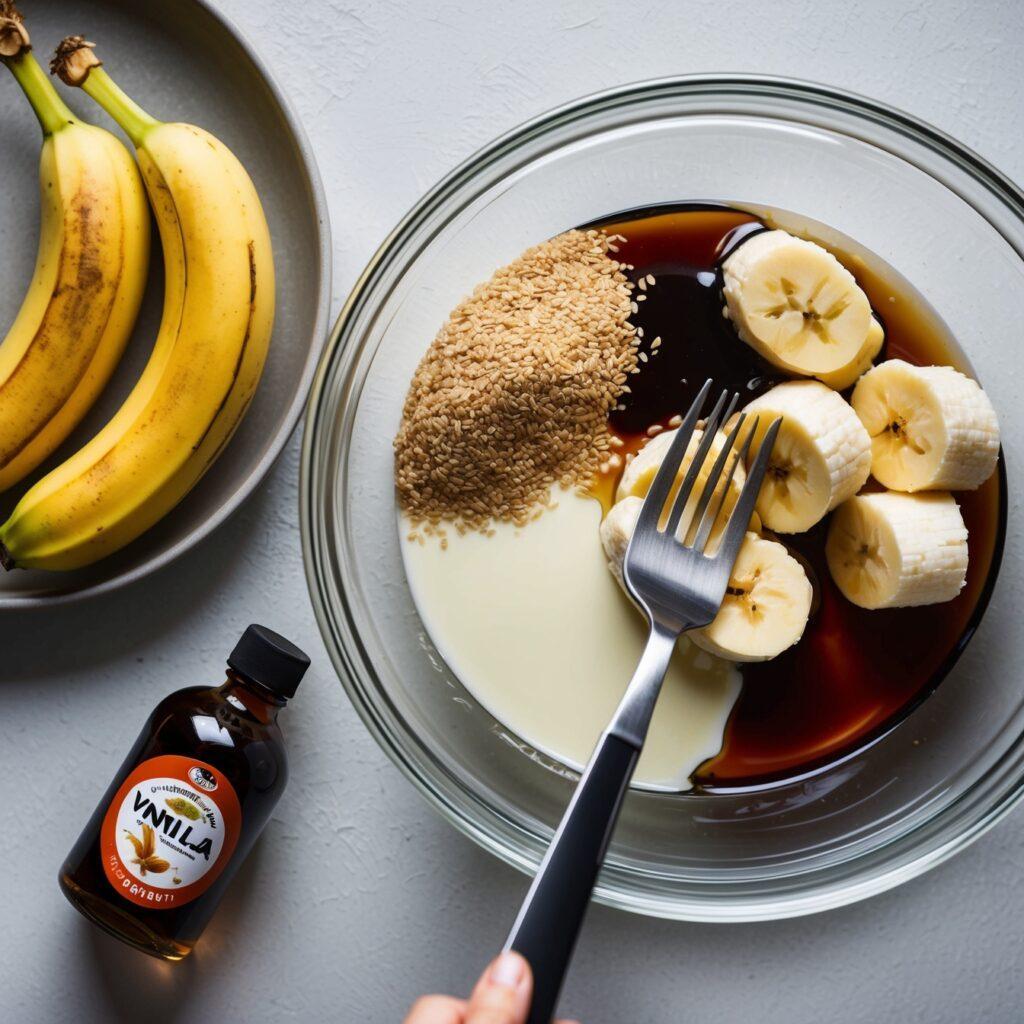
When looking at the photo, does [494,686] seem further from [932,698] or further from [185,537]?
[932,698]

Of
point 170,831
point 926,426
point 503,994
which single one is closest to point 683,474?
point 926,426

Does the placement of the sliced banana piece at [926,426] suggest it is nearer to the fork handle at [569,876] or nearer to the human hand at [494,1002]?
the fork handle at [569,876]

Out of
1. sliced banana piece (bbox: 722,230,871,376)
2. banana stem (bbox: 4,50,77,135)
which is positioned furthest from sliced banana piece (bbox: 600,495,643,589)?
banana stem (bbox: 4,50,77,135)

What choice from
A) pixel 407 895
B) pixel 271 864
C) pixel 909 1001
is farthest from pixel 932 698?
pixel 271 864

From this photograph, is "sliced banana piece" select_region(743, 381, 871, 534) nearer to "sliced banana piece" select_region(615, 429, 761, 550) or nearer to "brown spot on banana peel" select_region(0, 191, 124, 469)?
"sliced banana piece" select_region(615, 429, 761, 550)

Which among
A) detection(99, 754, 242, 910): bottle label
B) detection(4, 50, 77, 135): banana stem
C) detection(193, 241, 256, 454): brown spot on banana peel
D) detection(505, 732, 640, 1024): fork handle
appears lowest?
detection(99, 754, 242, 910): bottle label

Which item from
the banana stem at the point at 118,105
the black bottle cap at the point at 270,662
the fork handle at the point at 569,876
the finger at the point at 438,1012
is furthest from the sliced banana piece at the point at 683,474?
the banana stem at the point at 118,105

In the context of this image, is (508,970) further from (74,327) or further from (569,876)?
(74,327)
